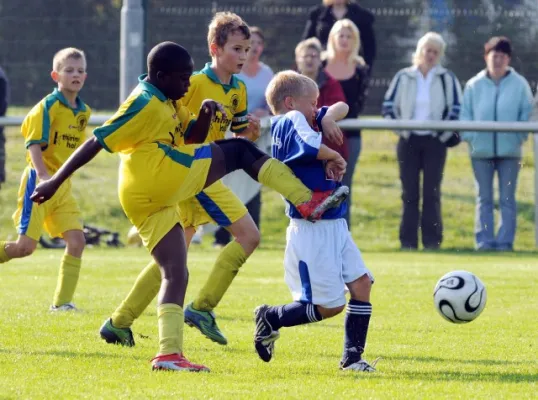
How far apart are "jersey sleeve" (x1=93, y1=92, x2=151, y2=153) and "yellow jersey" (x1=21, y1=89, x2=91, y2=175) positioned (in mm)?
2753

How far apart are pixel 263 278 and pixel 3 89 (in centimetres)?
602

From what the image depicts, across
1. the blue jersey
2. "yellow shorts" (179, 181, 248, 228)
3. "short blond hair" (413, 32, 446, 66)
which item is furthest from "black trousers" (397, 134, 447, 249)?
the blue jersey

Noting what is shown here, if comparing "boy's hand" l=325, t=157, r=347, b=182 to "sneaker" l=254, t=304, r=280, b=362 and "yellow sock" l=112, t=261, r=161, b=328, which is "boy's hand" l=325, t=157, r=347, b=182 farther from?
"yellow sock" l=112, t=261, r=161, b=328

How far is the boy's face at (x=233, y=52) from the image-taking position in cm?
798

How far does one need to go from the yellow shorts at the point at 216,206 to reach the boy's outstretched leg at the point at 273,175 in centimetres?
131

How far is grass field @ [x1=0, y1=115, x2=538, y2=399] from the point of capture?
19.9ft

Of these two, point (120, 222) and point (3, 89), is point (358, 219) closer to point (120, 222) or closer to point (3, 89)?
point (120, 222)

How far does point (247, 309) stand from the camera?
9477 millimetres

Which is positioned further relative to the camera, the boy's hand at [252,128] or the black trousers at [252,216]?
the black trousers at [252,216]

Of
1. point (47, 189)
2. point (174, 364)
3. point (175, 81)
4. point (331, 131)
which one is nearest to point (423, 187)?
point (331, 131)

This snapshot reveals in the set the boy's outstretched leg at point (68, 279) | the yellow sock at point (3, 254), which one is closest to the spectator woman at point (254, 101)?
the boy's outstretched leg at point (68, 279)

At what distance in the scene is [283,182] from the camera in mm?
6539

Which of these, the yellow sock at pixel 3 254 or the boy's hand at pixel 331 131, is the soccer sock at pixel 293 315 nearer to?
the boy's hand at pixel 331 131

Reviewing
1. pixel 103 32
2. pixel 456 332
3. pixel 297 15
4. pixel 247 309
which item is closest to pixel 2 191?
pixel 103 32
